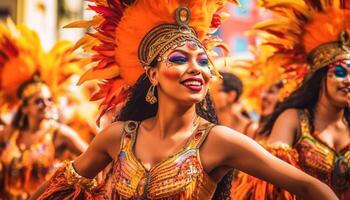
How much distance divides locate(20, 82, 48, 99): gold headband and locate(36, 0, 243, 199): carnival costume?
351 cm

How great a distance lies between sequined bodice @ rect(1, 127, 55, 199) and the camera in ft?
32.0

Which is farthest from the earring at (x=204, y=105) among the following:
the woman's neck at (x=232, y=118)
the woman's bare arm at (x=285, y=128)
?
the woman's neck at (x=232, y=118)

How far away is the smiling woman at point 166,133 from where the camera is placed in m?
5.58

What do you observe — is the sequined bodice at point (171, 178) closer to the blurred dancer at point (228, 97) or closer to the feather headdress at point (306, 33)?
the feather headdress at point (306, 33)

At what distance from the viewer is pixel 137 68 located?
629 cm

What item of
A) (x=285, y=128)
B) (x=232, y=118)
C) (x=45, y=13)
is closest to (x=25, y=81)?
(x=232, y=118)

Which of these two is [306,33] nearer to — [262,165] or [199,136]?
[199,136]

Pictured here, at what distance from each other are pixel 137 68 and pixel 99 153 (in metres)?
0.60

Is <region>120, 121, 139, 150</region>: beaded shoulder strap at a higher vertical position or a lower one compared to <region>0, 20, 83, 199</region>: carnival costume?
higher

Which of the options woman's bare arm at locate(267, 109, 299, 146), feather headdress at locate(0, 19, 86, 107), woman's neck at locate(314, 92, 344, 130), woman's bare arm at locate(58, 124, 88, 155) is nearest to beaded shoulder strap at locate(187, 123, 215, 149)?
woman's bare arm at locate(267, 109, 299, 146)

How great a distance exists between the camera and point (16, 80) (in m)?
10.2

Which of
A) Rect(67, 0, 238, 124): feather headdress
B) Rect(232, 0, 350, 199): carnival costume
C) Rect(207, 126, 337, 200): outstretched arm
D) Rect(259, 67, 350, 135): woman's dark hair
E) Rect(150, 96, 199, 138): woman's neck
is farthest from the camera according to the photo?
Rect(259, 67, 350, 135): woman's dark hair

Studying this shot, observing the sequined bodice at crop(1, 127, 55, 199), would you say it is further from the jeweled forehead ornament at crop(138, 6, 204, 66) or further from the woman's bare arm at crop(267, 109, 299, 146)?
the jeweled forehead ornament at crop(138, 6, 204, 66)

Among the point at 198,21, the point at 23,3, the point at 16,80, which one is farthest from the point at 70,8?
the point at 198,21
